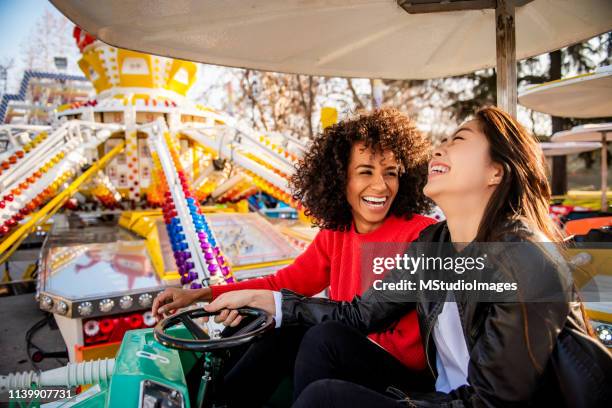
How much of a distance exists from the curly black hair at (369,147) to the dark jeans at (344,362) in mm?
Answer: 710

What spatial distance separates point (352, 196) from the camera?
2.12 meters

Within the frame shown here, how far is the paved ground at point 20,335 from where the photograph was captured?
12.7 feet

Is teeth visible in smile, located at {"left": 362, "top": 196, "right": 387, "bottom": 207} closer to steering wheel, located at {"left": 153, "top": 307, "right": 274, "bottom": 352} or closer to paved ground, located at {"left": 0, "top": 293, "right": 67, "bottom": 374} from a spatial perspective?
steering wheel, located at {"left": 153, "top": 307, "right": 274, "bottom": 352}

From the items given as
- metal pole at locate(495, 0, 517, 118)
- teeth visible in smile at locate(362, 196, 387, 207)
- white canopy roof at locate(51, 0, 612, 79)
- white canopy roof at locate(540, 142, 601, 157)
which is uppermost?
white canopy roof at locate(51, 0, 612, 79)

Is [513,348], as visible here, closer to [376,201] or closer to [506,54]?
[376,201]

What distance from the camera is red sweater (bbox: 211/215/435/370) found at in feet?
5.53

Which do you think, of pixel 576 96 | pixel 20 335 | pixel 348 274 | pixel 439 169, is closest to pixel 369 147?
pixel 348 274

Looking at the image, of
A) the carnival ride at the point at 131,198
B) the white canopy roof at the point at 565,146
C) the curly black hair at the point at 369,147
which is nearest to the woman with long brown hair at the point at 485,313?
the curly black hair at the point at 369,147

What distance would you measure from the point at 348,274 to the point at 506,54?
1217mm

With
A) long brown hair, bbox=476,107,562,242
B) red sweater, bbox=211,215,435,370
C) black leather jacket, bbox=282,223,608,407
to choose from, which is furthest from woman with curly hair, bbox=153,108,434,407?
long brown hair, bbox=476,107,562,242

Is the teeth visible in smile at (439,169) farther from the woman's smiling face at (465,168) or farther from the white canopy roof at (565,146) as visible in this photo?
the white canopy roof at (565,146)

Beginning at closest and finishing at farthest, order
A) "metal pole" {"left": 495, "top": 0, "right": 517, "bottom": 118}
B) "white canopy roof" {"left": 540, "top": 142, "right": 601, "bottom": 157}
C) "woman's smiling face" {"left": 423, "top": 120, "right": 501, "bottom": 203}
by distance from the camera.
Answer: "woman's smiling face" {"left": 423, "top": 120, "right": 501, "bottom": 203}, "metal pole" {"left": 495, "top": 0, "right": 517, "bottom": 118}, "white canopy roof" {"left": 540, "top": 142, "right": 601, "bottom": 157}

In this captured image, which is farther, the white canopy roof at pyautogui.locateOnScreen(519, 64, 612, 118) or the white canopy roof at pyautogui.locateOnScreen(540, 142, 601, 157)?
the white canopy roof at pyautogui.locateOnScreen(540, 142, 601, 157)

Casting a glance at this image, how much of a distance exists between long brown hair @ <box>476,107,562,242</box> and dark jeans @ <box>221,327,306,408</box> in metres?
0.95
